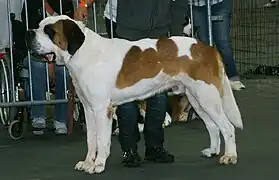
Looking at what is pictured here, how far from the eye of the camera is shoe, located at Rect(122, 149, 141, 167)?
18.8 feet

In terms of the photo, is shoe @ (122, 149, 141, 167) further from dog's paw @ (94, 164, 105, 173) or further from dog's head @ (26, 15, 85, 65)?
dog's head @ (26, 15, 85, 65)

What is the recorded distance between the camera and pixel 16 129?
746cm

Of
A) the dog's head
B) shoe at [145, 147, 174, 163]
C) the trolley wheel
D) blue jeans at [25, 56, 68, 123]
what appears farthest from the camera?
blue jeans at [25, 56, 68, 123]

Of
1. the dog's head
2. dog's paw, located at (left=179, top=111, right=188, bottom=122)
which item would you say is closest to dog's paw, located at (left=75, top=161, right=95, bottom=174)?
the dog's head

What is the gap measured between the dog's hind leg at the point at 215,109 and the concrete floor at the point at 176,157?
128 mm

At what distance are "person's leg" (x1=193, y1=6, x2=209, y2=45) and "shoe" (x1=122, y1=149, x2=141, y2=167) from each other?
288 centimetres

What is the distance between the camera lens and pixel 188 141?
22.7 ft

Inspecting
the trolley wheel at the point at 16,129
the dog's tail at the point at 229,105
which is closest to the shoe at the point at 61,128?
the trolley wheel at the point at 16,129

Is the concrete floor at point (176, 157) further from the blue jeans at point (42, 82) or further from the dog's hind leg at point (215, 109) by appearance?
the blue jeans at point (42, 82)

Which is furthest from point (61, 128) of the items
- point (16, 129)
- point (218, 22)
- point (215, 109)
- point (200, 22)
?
point (218, 22)

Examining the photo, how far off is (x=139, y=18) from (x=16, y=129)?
7.95ft

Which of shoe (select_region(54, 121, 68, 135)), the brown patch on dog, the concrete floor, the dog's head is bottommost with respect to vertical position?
the concrete floor

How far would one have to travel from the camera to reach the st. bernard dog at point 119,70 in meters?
5.33

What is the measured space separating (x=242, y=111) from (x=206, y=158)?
9.74ft
